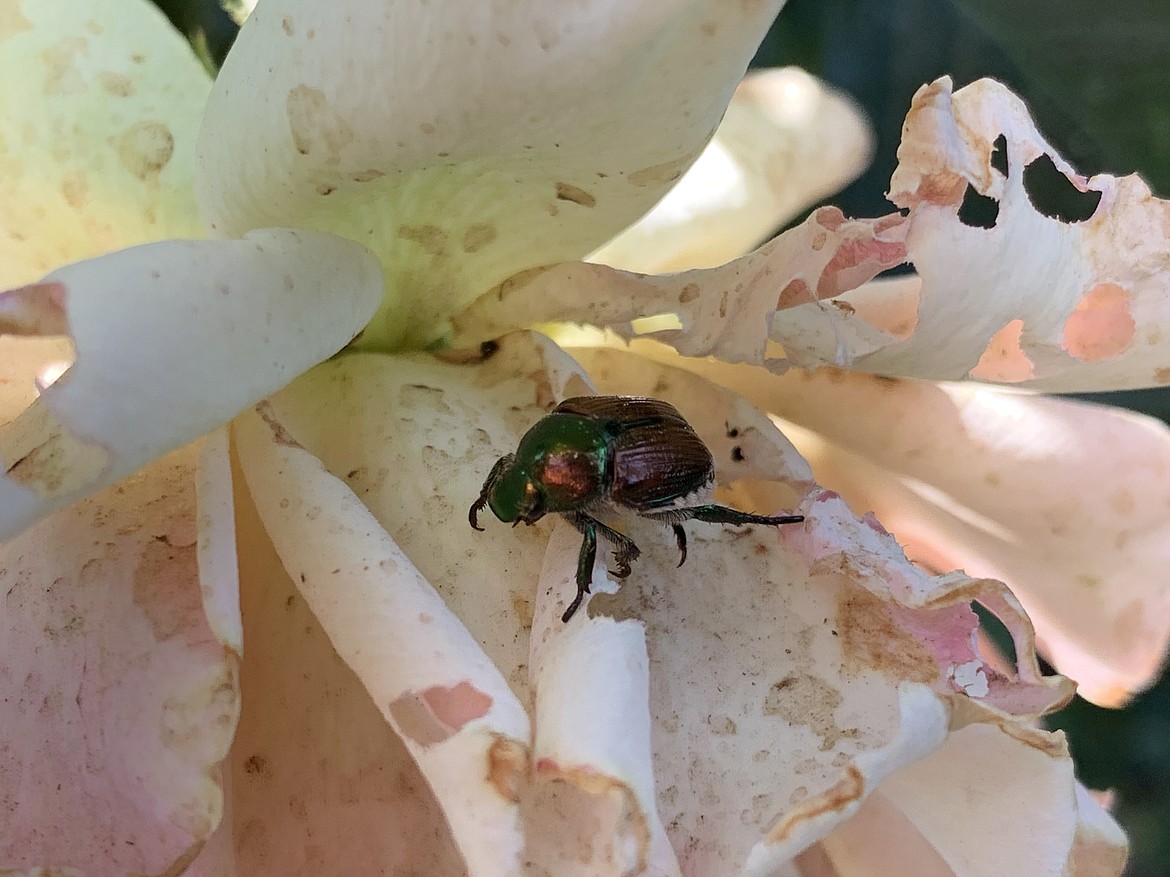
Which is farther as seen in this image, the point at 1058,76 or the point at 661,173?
the point at 1058,76

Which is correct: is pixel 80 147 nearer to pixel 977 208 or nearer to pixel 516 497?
pixel 516 497

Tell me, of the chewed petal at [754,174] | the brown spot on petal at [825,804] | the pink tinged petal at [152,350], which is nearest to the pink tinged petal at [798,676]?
the brown spot on petal at [825,804]

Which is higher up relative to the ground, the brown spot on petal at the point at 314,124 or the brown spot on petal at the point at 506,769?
the brown spot on petal at the point at 314,124

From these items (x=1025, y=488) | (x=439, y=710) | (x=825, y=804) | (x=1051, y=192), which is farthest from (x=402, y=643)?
(x=1051, y=192)

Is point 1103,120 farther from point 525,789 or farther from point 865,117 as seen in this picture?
point 525,789

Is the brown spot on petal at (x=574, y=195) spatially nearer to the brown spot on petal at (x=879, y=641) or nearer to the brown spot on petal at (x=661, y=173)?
the brown spot on petal at (x=661, y=173)

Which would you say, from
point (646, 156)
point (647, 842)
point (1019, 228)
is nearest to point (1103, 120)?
point (1019, 228)

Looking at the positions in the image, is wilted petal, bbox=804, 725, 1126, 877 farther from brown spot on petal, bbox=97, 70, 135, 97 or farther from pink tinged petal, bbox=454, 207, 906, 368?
brown spot on petal, bbox=97, 70, 135, 97
